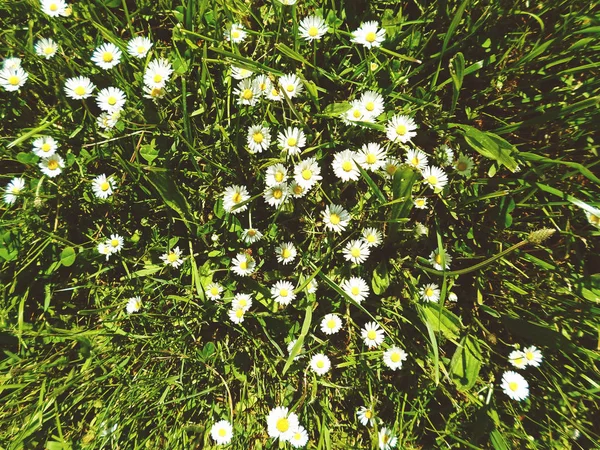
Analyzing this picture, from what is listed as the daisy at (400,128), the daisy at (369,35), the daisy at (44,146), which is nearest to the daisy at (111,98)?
the daisy at (44,146)

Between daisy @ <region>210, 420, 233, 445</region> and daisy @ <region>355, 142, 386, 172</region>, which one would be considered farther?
daisy @ <region>210, 420, 233, 445</region>

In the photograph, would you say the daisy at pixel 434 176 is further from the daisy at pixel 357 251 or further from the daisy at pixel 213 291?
the daisy at pixel 213 291

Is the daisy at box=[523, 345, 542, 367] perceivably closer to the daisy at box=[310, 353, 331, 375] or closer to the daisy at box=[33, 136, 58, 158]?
the daisy at box=[310, 353, 331, 375]

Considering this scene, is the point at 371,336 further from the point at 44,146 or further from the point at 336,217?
the point at 44,146

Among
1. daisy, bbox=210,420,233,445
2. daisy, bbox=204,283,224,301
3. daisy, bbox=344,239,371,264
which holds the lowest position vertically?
daisy, bbox=210,420,233,445

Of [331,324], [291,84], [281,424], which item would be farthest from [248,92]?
[281,424]

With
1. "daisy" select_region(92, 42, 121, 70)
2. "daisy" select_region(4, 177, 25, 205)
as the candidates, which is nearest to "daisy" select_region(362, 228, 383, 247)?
"daisy" select_region(92, 42, 121, 70)
